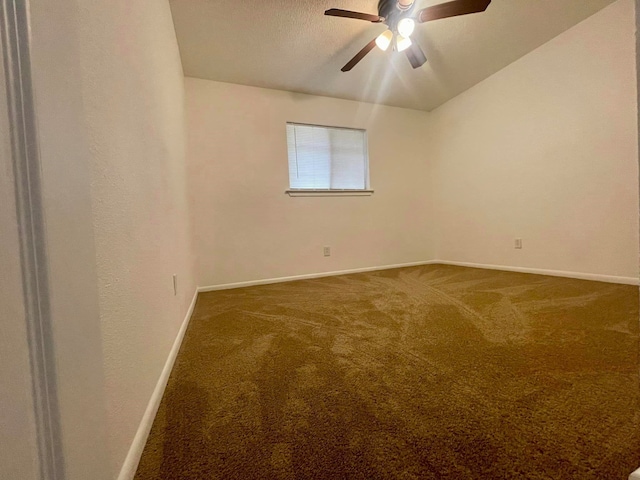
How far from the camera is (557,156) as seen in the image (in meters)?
2.42

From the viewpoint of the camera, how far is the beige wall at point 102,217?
0.31 meters

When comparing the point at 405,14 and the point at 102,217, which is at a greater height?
the point at 405,14

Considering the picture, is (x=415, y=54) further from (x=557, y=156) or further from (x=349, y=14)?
(x=557, y=156)

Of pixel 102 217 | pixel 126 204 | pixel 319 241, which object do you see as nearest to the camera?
pixel 102 217

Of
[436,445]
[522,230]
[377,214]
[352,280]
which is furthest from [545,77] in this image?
[436,445]

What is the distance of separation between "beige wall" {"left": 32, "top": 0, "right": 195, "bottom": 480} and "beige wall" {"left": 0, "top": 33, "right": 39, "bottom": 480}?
4cm

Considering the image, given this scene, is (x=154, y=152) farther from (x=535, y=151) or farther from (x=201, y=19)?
(x=535, y=151)

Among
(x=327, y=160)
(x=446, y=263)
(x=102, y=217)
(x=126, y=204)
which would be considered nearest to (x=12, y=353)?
(x=102, y=217)

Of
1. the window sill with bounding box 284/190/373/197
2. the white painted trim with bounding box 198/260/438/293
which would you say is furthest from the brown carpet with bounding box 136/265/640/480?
the window sill with bounding box 284/190/373/197

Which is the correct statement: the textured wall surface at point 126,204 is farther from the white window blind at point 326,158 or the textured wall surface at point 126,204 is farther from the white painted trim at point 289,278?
the white window blind at point 326,158

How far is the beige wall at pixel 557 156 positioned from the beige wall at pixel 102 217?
3.21m

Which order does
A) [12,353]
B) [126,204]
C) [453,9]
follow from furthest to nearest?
[453,9]
[126,204]
[12,353]

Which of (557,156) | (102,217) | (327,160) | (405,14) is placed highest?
(405,14)

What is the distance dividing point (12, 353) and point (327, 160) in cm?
316
